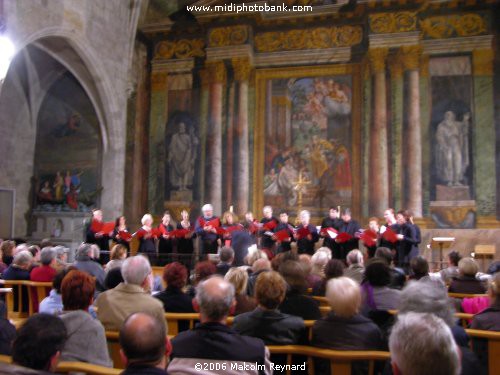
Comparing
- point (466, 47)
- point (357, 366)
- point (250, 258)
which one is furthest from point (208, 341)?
point (466, 47)

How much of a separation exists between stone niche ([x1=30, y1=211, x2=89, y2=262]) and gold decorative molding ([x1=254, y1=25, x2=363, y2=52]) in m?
6.77

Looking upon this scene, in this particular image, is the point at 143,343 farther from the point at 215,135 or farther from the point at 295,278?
the point at 215,135

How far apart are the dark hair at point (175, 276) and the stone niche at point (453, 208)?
9.90 metres

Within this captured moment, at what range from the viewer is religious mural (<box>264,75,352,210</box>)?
1377 cm

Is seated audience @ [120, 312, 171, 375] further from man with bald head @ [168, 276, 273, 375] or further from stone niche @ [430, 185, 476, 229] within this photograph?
stone niche @ [430, 185, 476, 229]

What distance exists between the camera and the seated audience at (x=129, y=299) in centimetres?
376

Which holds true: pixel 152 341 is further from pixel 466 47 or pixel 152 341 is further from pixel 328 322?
pixel 466 47

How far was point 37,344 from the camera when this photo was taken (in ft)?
7.33

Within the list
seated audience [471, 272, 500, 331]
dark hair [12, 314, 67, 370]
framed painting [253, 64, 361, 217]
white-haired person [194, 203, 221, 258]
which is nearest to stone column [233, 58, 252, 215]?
framed painting [253, 64, 361, 217]

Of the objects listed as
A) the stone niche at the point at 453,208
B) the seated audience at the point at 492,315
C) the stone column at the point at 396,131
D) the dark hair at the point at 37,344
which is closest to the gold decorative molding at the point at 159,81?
the stone column at the point at 396,131

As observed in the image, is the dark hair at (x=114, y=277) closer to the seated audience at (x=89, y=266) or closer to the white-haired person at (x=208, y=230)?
the seated audience at (x=89, y=266)

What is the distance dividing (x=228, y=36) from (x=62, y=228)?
680cm

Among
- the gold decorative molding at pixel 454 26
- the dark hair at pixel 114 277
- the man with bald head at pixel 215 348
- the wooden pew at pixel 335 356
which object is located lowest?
the wooden pew at pixel 335 356

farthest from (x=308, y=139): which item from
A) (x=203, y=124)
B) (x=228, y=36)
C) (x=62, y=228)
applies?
(x=62, y=228)
